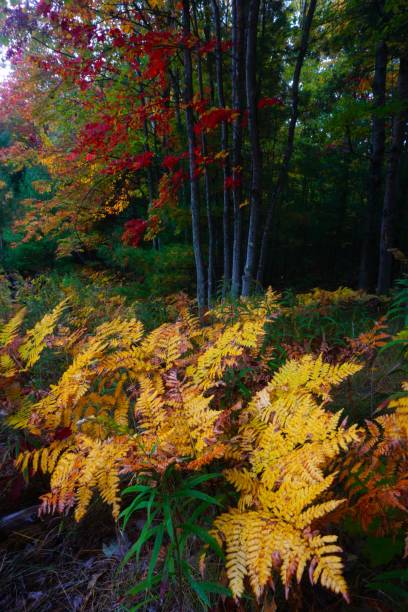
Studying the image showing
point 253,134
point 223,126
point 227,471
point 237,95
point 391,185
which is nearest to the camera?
point 227,471

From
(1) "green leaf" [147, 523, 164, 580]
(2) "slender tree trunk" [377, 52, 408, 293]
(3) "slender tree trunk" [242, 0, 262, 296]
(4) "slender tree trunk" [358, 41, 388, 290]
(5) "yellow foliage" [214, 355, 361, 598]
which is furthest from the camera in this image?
(4) "slender tree trunk" [358, 41, 388, 290]

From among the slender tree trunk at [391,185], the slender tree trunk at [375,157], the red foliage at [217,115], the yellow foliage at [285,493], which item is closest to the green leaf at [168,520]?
the yellow foliage at [285,493]

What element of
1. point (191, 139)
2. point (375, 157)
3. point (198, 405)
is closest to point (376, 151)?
point (375, 157)

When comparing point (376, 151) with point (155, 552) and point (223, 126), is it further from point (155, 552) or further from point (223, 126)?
point (155, 552)

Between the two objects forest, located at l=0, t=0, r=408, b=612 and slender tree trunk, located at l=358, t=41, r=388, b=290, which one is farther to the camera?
slender tree trunk, located at l=358, t=41, r=388, b=290

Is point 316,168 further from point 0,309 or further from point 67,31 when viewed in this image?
point 0,309

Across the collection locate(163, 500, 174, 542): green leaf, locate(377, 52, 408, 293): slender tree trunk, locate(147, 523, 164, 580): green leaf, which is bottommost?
locate(147, 523, 164, 580): green leaf

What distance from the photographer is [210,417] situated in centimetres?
127

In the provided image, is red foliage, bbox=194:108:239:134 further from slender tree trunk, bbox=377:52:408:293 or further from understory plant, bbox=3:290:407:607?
understory plant, bbox=3:290:407:607

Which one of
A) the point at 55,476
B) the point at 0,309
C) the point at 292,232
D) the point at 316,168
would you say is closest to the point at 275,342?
the point at 55,476

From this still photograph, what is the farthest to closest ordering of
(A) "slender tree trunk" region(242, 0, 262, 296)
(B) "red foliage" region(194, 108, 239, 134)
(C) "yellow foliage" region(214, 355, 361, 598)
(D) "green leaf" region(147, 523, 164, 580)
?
1. (B) "red foliage" region(194, 108, 239, 134)
2. (A) "slender tree trunk" region(242, 0, 262, 296)
3. (D) "green leaf" region(147, 523, 164, 580)
4. (C) "yellow foliage" region(214, 355, 361, 598)

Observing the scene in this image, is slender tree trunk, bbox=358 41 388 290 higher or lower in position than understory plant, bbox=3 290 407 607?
higher

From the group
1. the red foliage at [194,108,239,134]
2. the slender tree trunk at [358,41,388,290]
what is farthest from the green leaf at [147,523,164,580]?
the slender tree trunk at [358,41,388,290]

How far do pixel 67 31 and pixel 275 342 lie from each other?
18.0 ft
